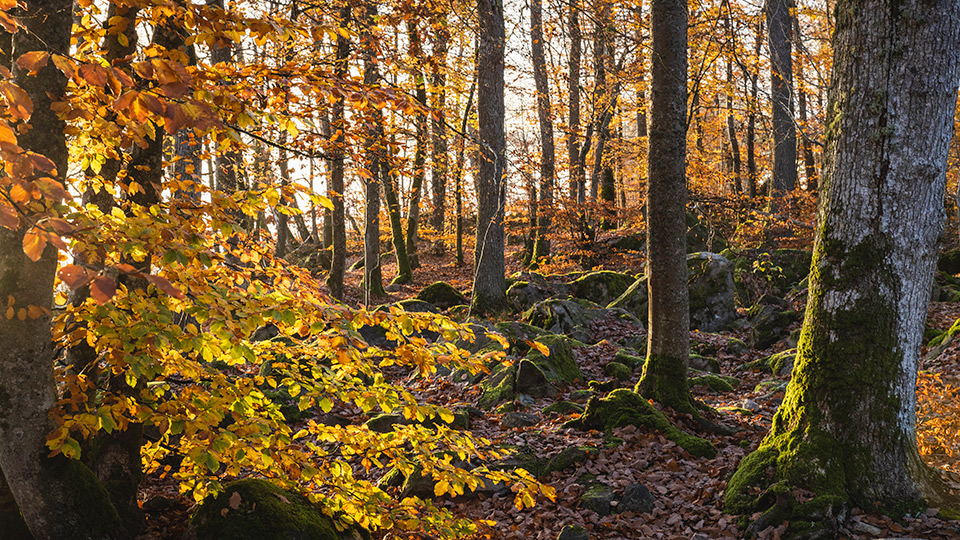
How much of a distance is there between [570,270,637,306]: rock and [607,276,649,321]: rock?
1.10 meters

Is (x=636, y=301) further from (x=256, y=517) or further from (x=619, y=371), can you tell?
(x=256, y=517)

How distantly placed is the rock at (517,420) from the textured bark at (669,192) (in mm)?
1581

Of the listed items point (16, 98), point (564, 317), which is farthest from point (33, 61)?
point (564, 317)

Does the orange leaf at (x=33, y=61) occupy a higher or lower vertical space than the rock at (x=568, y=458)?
higher

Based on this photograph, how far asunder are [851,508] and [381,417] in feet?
15.5

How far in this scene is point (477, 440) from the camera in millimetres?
3893

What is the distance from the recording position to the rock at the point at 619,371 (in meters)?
8.35

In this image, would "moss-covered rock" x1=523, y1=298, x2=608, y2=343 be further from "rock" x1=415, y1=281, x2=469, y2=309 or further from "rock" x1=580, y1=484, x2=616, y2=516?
"rock" x1=580, y1=484, x2=616, y2=516

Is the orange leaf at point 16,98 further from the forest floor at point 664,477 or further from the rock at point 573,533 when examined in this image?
the rock at point 573,533

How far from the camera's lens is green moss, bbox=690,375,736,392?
8086mm

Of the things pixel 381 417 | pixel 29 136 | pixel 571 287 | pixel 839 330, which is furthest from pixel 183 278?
pixel 571 287

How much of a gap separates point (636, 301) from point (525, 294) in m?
2.45

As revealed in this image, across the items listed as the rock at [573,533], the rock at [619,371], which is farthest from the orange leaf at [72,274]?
the rock at [619,371]

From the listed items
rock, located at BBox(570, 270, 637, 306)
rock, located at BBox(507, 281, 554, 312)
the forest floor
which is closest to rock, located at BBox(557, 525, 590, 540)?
the forest floor
